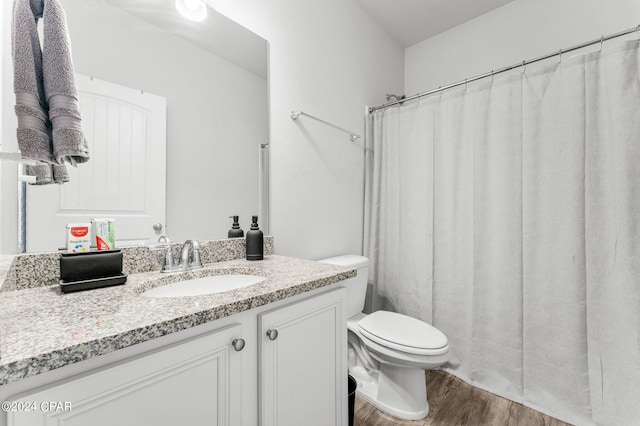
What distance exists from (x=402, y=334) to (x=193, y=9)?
5.87 feet

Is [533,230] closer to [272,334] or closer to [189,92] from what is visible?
[272,334]

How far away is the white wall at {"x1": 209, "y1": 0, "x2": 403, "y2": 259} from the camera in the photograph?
4.92 ft

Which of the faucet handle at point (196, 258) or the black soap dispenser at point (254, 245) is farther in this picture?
the black soap dispenser at point (254, 245)

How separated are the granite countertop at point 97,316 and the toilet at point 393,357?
25.0 inches

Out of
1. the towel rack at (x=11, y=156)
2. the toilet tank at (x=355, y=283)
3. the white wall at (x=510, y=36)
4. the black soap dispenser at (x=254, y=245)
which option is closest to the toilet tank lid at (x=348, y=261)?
the toilet tank at (x=355, y=283)

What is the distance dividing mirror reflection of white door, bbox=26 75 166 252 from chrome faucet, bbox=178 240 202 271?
0.11m

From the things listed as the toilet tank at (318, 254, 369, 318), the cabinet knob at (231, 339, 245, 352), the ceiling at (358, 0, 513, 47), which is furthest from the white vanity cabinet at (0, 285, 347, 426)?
the ceiling at (358, 0, 513, 47)

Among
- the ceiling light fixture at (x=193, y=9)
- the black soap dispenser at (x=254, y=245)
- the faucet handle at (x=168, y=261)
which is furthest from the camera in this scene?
the black soap dispenser at (x=254, y=245)

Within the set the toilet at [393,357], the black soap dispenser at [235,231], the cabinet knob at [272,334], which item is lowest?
the toilet at [393,357]

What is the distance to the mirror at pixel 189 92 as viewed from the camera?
90 cm

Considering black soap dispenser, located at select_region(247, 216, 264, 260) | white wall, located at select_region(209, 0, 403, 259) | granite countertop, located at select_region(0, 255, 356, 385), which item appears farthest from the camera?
white wall, located at select_region(209, 0, 403, 259)

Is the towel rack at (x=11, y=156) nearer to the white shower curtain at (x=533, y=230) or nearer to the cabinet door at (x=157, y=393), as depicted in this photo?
the cabinet door at (x=157, y=393)

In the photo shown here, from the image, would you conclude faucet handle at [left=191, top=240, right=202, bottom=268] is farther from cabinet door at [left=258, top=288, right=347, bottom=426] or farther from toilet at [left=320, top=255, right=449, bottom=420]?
toilet at [left=320, top=255, right=449, bottom=420]

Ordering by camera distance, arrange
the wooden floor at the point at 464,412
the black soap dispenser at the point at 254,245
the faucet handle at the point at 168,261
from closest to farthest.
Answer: the faucet handle at the point at 168,261 < the black soap dispenser at the point at 254,245 < the wooden floor at the point at 464,412
